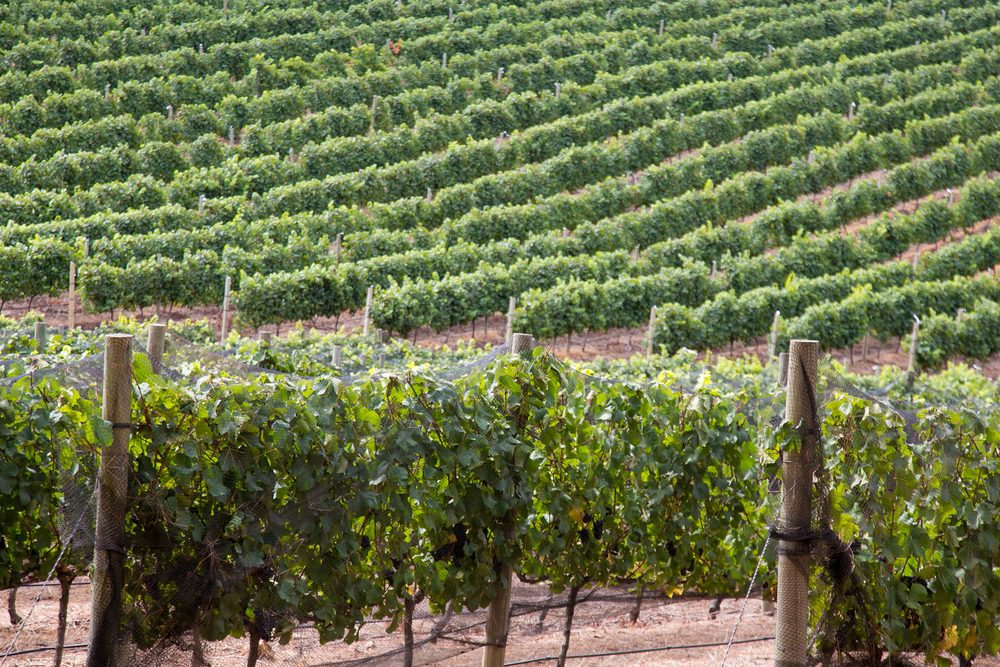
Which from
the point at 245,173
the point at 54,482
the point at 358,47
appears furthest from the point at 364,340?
the point at 358,47

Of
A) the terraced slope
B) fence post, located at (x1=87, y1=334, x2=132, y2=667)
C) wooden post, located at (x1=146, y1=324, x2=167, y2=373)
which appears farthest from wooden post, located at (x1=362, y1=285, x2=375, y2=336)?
fence post, located at (x1=87, y1=334, x2=132, y2=667)

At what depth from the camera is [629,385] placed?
5.52m

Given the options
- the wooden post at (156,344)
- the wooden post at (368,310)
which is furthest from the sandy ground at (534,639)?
the wooden post at (368,310)

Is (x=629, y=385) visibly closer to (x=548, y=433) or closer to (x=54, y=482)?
(x=548, y=433)

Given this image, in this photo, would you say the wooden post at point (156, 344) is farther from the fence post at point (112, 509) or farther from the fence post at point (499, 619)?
the fence post at point (499, 619)

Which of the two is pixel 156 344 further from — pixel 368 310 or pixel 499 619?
pixel 368 310

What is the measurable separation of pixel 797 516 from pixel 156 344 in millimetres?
2902

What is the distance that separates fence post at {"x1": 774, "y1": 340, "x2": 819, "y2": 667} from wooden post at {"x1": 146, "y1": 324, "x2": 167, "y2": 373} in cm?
276

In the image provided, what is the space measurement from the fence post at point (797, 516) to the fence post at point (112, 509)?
2436 mm

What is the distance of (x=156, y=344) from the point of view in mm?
5129

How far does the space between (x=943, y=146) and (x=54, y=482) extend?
3132 centimetres

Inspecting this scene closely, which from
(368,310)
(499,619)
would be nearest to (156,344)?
(499,619)

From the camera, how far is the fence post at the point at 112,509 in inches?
154

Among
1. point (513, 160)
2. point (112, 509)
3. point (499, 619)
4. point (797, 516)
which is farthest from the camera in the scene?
point (513, 160)
